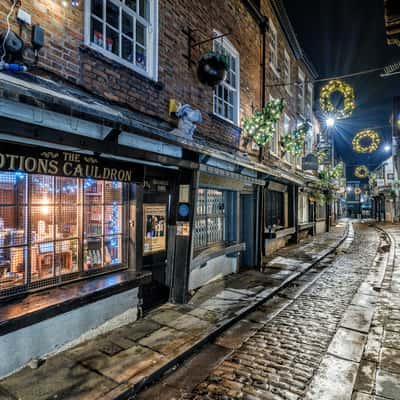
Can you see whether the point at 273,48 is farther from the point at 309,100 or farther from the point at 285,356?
the point at 285,356

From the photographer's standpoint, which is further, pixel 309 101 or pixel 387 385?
pixel 309 101

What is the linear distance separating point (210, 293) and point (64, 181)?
439cm

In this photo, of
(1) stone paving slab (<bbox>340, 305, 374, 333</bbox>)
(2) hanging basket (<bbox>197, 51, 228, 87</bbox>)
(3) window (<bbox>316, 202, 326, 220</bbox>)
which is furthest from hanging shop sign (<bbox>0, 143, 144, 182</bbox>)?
(3) window (<bbox>316, 202, 326, 220</bbox>)

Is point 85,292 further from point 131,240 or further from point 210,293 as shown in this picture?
point 210,293

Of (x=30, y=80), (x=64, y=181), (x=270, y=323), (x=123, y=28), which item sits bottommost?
(x=270, y=323)

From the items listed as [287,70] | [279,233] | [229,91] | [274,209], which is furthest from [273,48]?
[279,233]

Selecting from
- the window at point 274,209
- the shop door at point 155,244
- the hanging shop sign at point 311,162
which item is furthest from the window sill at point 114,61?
the hanging shop sign at point 311,162

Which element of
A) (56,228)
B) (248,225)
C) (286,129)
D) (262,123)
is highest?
(286,129)

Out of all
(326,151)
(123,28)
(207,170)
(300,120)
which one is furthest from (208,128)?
(326,151)

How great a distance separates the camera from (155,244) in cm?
625

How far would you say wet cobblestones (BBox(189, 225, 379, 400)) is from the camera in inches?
138

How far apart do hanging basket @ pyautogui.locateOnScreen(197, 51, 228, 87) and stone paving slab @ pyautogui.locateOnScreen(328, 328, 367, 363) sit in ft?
20.4

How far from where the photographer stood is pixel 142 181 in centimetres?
517

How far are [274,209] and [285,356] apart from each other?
10.1 metres
